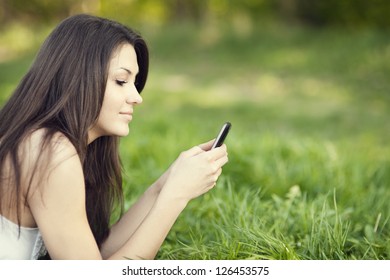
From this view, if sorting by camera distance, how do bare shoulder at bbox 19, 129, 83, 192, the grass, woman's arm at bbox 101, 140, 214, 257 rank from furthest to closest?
the grass
woman's arm at bbox 101, 140, 214, 257
bare shoulder at bbox 19, 129, 83, 192

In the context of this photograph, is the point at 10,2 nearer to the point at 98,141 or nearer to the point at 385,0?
the point at 385,0

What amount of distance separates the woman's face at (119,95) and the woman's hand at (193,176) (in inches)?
9.1

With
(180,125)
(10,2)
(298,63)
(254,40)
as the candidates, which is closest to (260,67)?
(298,63)

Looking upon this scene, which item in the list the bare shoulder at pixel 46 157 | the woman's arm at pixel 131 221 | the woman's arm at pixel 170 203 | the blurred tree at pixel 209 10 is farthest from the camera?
the blurred tree at pixel 209 10

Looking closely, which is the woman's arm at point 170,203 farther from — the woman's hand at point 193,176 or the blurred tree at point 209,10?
the blurred tree at point 209,10

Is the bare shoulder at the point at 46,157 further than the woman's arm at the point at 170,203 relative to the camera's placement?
No

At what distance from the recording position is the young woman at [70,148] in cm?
182

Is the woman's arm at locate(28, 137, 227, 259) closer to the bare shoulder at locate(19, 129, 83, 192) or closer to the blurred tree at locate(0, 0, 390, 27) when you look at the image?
the bare shoulder at locate(19, 129, 83, 192)

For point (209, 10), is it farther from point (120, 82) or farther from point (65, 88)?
point (65, 88)

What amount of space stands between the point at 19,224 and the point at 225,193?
134 centimetres

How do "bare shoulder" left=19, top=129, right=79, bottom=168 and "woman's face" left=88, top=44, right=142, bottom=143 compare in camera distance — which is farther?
"woman's face" left=88, top=44, right=142, bottom=143

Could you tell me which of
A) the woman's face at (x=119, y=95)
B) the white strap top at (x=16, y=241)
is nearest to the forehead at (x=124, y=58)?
the woman's face at (x=119, y=95)

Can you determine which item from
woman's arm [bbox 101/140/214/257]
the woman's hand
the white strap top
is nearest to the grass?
woman's arm [bbox 101/140/214/257]

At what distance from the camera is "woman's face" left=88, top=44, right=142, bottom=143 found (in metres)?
1.97
